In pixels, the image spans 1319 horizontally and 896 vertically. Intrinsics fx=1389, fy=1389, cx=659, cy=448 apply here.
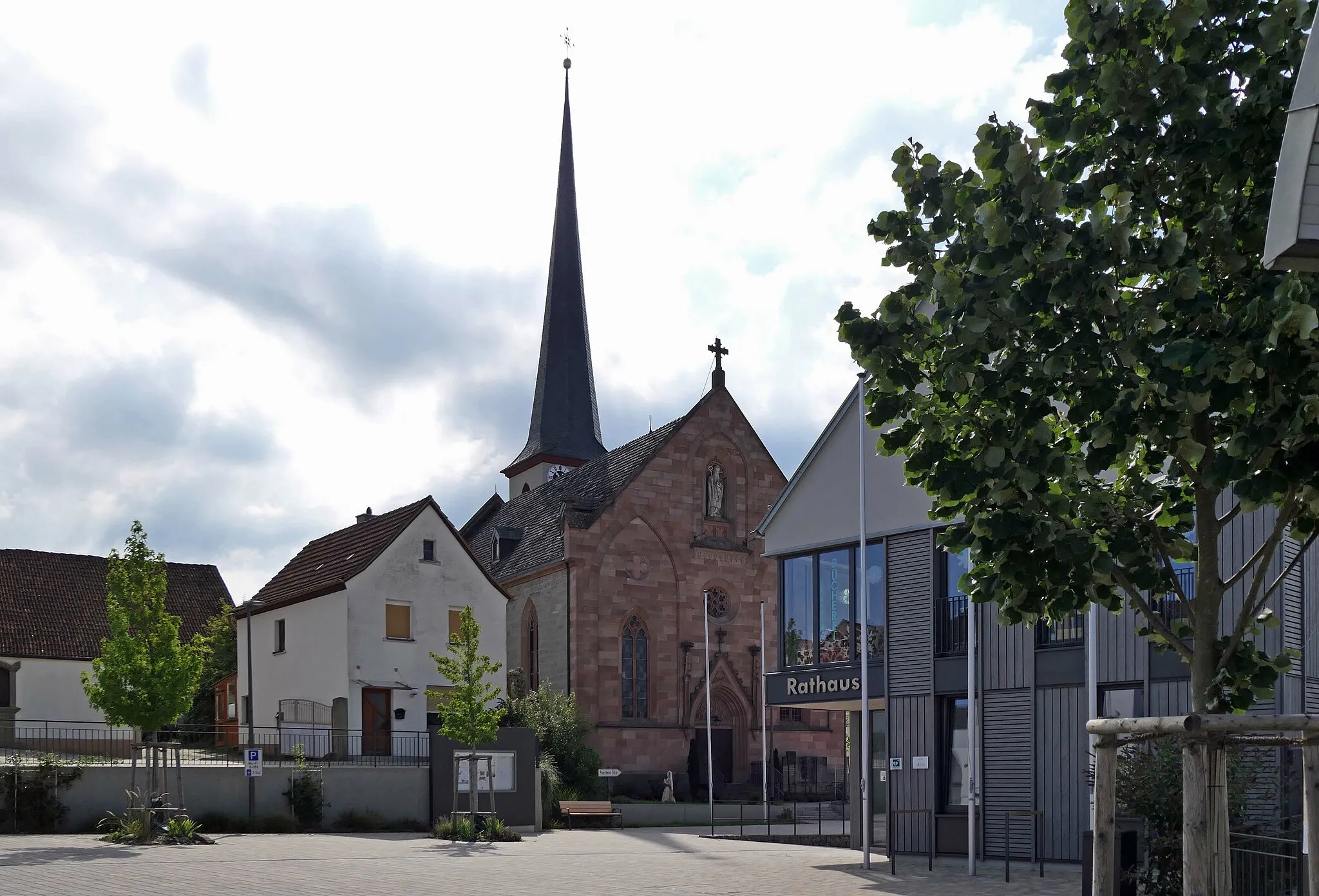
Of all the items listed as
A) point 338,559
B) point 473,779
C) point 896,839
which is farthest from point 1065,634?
point 338,559

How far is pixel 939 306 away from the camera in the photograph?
7.73 metres

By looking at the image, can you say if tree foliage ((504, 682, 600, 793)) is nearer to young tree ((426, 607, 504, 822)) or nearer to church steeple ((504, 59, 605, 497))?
young tree ((426, 607, 504, 822))

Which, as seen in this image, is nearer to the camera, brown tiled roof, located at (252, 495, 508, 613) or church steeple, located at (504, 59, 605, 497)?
brown tiled roof, located at (252, 495, 508, 613)

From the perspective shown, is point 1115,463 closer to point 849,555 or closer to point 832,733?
point 849,555

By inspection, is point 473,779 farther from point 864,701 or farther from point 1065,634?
point 1065,634

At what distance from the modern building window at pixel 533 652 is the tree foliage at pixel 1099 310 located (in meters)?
45.5

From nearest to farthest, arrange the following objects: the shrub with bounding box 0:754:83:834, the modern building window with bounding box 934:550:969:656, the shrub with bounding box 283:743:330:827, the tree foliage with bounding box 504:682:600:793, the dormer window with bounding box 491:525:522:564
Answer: the modern building window with bounding box 934:550:969:656 → the shrub with bounding box 0:754:83:834 → the shrub with bounding box 283:743:330:827 → the tree foliage with bounding box 504:682:600:793 → the dormer window with bounding box 491:525:522:564

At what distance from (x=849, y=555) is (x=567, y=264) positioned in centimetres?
4414

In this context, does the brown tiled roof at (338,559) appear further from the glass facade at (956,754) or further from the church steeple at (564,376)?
the glass facade at (956,754)

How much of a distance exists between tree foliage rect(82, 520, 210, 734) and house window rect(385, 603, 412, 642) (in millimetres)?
15410

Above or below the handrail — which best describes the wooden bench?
below

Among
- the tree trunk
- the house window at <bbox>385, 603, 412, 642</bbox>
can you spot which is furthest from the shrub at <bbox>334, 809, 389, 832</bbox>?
the house window at <bbox>385, 603, 412, 642</bbox>

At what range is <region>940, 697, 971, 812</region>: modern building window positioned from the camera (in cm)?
2470

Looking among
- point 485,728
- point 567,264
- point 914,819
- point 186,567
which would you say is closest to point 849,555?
point 914,819
